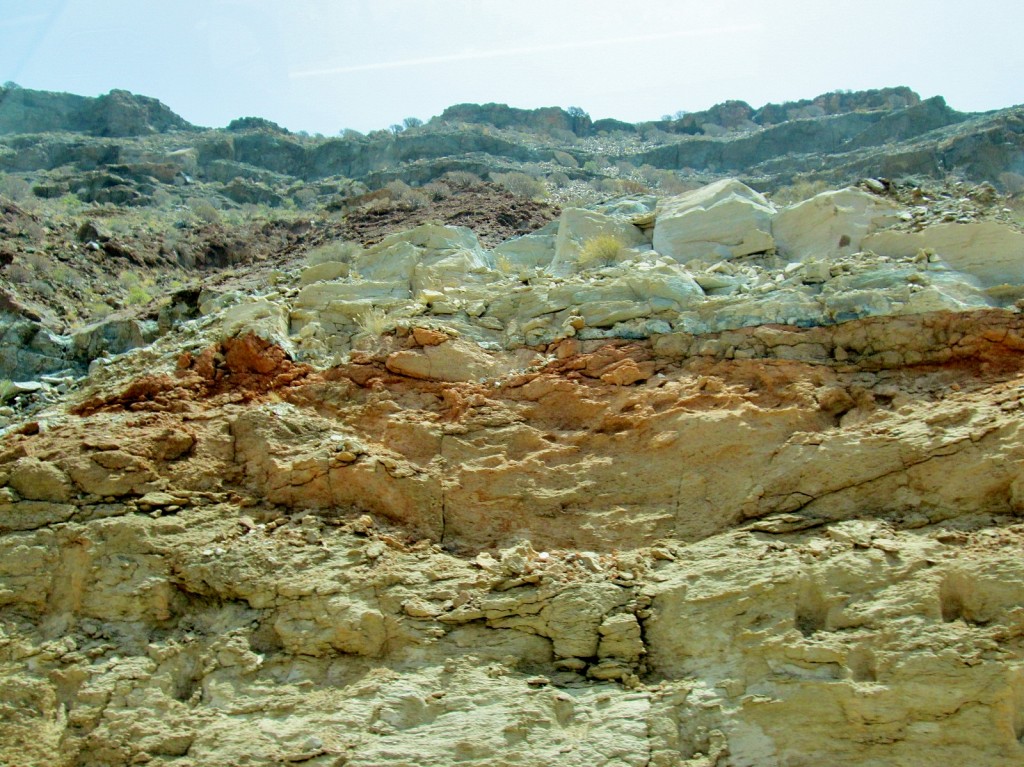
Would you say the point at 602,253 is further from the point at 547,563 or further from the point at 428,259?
the point at 547,563

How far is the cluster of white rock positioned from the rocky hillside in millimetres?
46

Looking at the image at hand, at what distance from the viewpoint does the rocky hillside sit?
493 cm

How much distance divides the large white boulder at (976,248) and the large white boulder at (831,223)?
0.62 metres

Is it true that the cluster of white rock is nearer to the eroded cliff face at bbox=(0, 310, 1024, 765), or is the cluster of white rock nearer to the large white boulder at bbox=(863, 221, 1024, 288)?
Answer: the large white boulder at bbox=(863, 221, 1024, 288)

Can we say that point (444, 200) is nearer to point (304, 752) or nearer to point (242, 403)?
point (242, 403)

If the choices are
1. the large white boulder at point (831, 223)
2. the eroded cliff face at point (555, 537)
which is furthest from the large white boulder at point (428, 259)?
the large white boulder at point (831, 223)

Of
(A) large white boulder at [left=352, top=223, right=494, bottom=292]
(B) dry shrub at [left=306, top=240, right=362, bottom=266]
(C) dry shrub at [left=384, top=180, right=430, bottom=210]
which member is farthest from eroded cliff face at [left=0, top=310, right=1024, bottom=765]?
(C) dry shrub at [left=384, top=180, right=430, bottom=210]

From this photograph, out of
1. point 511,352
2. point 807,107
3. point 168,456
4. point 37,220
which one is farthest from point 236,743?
point 807,107

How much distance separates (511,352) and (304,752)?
4.02 m

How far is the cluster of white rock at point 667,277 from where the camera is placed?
24.6 ft

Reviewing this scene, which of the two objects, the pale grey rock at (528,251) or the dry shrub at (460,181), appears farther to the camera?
the dry shrub at (460,181)

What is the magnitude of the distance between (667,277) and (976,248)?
2637mm

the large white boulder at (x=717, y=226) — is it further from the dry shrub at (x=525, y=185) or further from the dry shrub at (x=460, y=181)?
the dry shrub at (x=525, y=185)

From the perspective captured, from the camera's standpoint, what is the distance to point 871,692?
4668mm
